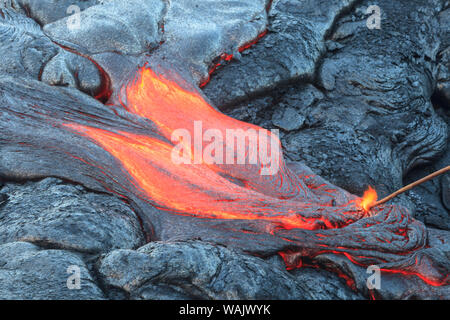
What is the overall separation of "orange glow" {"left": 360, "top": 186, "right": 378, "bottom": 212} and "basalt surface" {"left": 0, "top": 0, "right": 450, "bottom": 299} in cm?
8

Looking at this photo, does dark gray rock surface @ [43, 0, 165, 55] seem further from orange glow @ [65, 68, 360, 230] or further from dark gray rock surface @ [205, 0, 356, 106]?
dark gray rock surface @ [205, 0, 356, 106]

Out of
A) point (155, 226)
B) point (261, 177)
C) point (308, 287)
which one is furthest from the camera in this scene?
point (261, 177)

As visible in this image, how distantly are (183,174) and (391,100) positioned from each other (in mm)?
3102

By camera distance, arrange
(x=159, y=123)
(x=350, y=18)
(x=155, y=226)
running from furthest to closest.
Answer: (x=350, y=18) → (x=159, y=123) → (x=155, y=226)

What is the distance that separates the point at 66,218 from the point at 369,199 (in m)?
2.99

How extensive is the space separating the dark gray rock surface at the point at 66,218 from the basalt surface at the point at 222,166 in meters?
0.01

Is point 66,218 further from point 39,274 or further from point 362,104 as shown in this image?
point 362,104

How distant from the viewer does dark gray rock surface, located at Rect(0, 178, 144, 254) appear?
262 centimetres

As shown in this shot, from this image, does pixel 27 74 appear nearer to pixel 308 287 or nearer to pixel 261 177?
pixel 261 177

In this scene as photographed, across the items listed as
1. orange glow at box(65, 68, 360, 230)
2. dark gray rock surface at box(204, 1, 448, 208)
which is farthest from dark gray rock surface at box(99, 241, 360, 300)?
dark gray rock surface at box(204, 1, 448, 208)

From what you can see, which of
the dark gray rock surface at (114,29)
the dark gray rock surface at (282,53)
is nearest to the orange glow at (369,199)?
the dark gray rock surface at (282,53)

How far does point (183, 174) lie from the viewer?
11.6 ft

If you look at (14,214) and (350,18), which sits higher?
(350,18)

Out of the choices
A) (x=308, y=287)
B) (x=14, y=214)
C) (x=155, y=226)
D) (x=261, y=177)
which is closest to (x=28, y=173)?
(x=14, y=214)
